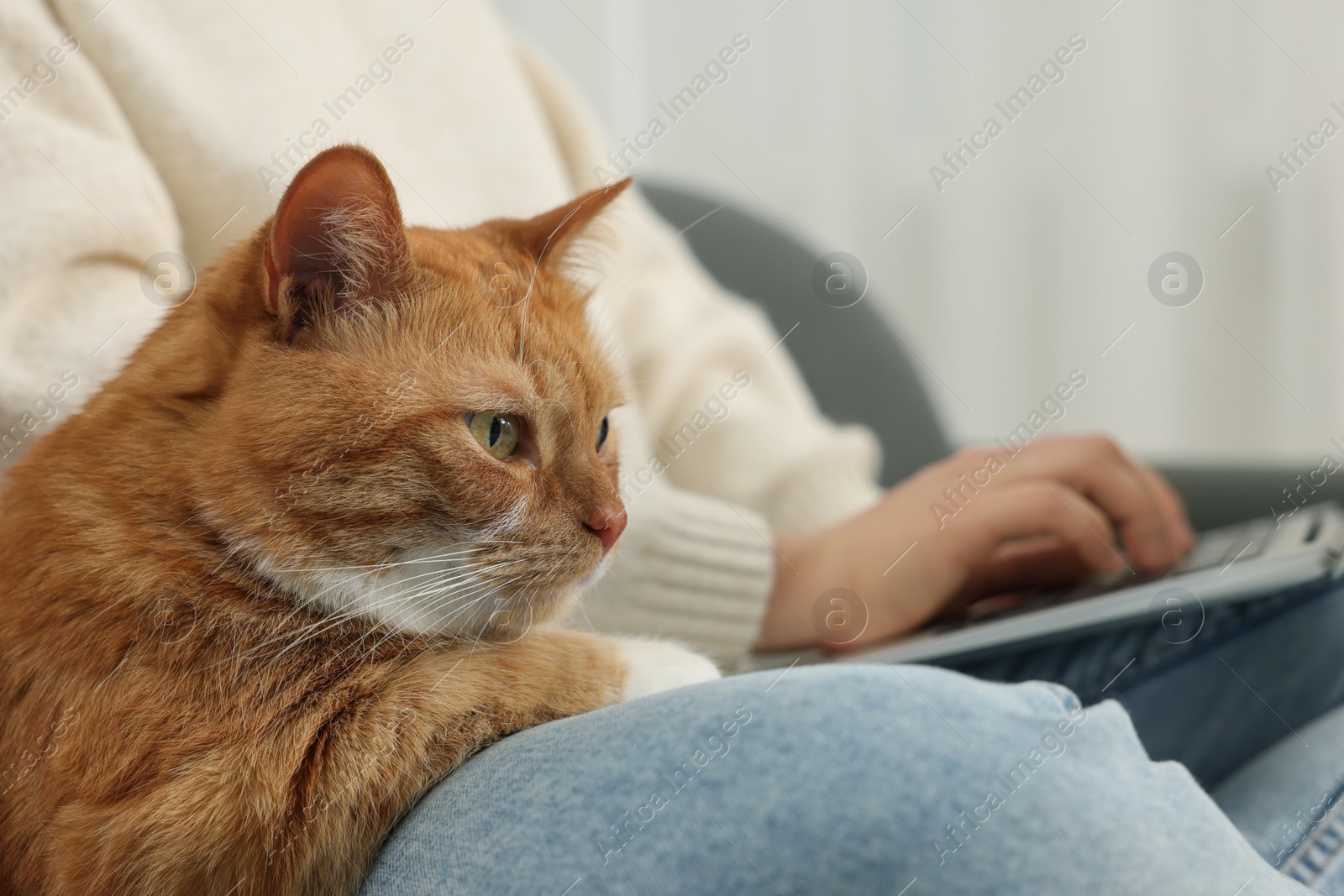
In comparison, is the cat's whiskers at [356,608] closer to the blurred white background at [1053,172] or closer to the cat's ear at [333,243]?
the cat's ear at [333,243]

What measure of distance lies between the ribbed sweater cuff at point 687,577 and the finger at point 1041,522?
255 millimetres

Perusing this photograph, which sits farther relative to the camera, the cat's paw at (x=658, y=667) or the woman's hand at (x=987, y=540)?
the woman's hand at (x=987, y=540)

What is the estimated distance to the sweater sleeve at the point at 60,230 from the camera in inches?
31.0

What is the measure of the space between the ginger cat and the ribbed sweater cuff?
0.38m

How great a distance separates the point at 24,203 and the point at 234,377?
351 millimetres

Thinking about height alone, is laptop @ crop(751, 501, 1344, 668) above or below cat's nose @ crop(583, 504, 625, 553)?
above

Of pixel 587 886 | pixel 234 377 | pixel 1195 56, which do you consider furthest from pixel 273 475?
pixel 1195 56

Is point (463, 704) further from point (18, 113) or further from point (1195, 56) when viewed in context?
point (1195, 56)

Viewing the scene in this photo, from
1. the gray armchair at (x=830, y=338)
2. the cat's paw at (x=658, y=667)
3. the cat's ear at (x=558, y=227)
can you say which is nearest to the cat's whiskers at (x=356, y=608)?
the cat's paw at (x=658, y=667)

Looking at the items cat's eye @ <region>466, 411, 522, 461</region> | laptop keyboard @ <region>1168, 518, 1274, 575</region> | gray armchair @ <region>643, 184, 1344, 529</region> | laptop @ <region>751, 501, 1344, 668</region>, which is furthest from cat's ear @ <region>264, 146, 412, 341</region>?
gray armchair @ <region>643, 184, 1344, 529</region>

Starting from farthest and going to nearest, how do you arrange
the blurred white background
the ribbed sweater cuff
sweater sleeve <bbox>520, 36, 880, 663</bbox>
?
1. the blurred white background
2. sweater sleeve <bbox>520, 36, 880, 663</bbox>
3. the ribbed sweater cuff

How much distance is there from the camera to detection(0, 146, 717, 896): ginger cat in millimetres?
523

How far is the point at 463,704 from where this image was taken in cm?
56

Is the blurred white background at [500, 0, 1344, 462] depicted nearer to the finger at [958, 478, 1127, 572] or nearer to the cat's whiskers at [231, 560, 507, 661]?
the finger at [958, 478, 1127, 572]
